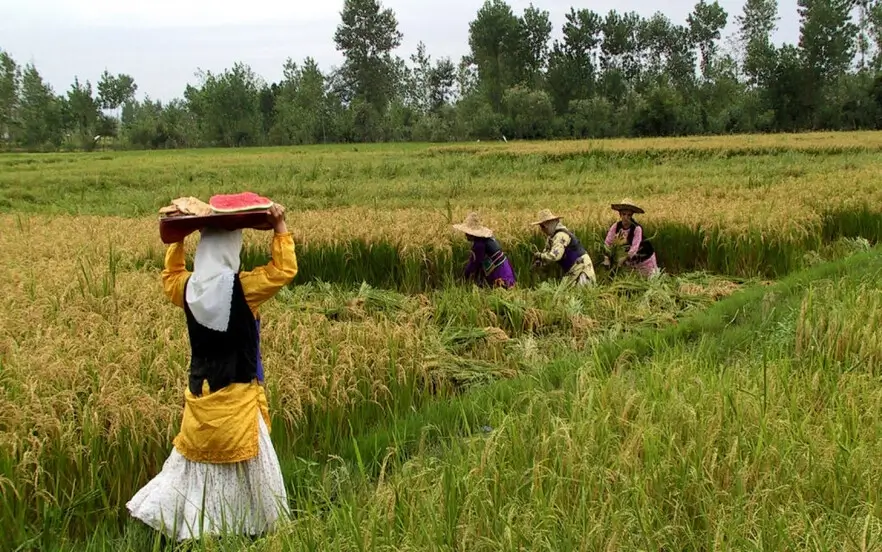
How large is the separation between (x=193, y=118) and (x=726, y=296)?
67.3m

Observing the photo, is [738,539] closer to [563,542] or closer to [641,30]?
[563,542]

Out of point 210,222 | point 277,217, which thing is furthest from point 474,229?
point 210,222

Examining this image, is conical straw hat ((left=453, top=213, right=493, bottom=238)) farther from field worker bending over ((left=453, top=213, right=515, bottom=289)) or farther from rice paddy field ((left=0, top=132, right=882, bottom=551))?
rice paddy field ((left=0, top=132, right=882, bottom=551))

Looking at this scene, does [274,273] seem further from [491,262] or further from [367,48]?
[367,48]

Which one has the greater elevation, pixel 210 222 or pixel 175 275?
pixel 210 222

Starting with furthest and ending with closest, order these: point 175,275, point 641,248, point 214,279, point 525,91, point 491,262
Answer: point 525,91, point 641,248, point 491,262, point 175,275, point 214,279

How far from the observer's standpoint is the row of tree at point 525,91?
156 feet

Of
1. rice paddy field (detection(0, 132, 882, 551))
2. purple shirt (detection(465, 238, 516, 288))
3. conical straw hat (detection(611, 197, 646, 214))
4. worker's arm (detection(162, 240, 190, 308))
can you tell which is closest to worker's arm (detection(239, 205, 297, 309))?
A: worker's arm (detection(162, 240, 190, 308))

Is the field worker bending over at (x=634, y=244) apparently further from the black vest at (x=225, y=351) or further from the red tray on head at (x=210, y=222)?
the black vest at (x=225, y=351)

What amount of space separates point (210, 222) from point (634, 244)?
631 centimetres

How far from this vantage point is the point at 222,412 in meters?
3.13

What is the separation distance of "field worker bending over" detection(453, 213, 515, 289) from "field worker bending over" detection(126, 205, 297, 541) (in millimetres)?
4425

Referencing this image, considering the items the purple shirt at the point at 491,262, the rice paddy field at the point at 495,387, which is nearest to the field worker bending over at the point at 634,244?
the rice paddy field at the point at 495,387

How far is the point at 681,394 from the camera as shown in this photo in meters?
3.48
